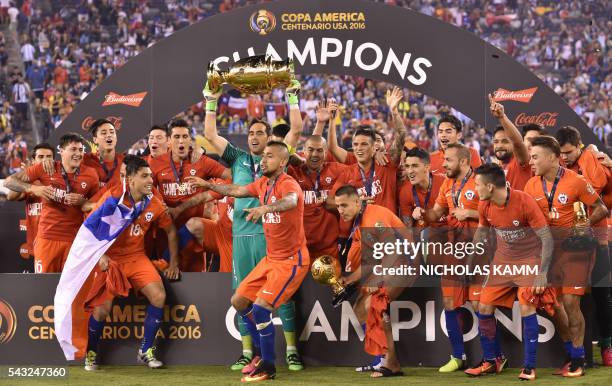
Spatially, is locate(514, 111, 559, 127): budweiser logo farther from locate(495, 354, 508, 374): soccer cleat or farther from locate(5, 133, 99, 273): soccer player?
locate(5, 133, 99, 273): soccer player

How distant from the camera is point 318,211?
872 centimetres

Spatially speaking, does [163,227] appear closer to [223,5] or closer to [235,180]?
[235,180]

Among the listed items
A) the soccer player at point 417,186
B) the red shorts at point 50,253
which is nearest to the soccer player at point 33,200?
the red shorts at point 50,253

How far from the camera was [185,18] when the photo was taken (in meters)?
25.9

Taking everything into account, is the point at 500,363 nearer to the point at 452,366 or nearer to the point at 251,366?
the point at 452,366

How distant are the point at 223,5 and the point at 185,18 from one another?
3.87 feet

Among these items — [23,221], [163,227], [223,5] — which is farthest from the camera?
[223,5]

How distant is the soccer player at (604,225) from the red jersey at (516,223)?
3.13 ft

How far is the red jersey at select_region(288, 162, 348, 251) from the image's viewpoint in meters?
8.69

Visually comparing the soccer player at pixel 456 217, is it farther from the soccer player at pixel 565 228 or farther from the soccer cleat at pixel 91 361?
the soccer cleat at pixel 91 361

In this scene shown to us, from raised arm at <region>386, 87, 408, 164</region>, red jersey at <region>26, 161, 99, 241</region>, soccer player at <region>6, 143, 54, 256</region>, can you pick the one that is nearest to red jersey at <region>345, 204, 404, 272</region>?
raised arm at <region>386, 87, 408, 164</region>

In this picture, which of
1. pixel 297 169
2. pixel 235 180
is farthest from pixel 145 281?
pixel 297 169

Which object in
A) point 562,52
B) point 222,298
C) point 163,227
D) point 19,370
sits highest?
→ point 562,52

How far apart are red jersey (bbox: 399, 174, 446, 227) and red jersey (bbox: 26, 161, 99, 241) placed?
275cm
